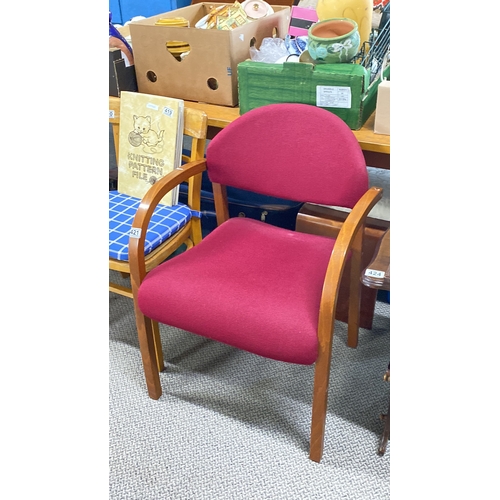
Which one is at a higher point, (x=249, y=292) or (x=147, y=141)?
(x=147, y=141)

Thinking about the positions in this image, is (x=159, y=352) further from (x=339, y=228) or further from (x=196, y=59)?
(x=196, y=59)

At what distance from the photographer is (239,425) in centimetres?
147

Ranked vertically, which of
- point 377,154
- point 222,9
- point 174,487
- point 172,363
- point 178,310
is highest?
point 222,9

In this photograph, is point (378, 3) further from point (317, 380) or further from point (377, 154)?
point (317, 380)

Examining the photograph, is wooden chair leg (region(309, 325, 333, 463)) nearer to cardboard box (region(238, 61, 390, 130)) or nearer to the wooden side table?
the wooden side table

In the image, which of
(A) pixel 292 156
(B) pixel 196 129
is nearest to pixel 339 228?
(A) pixel 292 156

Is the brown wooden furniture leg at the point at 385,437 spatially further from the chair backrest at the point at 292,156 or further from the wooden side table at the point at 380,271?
the chair backrest at the point at 292,156

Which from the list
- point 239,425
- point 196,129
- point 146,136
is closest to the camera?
point 239,425

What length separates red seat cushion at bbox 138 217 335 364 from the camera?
1.16 meters

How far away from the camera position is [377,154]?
57.5 inches

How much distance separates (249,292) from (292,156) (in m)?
0.44

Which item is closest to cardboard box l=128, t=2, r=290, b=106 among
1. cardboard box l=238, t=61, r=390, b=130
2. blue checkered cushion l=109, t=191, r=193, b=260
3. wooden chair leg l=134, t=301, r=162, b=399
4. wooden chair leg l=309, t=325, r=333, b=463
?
cardboard box l=238, t=61, r=390, b=130

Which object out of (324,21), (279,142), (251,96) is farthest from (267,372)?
(324,21)

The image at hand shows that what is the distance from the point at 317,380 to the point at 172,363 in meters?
0.66
